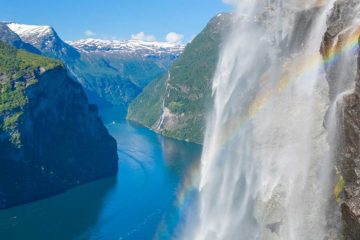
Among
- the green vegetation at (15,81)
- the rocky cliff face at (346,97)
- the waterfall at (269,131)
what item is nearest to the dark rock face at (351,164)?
the rocky cliff face at (346,97)

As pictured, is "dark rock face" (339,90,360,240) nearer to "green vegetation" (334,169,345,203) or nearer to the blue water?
"green vegetation" (334,169,345,203)

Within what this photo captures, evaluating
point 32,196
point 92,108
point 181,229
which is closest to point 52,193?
point 32,196

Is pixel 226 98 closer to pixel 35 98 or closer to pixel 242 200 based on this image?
pixel 242 200

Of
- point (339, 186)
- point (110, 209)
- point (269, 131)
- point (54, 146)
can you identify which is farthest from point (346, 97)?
point (54, 146)

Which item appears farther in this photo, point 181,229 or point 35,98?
point 35,98

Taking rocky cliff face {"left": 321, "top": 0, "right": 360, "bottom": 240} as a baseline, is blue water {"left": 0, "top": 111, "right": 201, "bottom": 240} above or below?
below

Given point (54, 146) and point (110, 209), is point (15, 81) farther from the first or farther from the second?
point (110, 209)

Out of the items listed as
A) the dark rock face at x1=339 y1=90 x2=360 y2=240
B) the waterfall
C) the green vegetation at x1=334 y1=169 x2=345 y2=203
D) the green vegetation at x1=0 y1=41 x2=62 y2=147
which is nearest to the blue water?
the green vegetation at x1=0 y1=41 x2=62 y2=147
